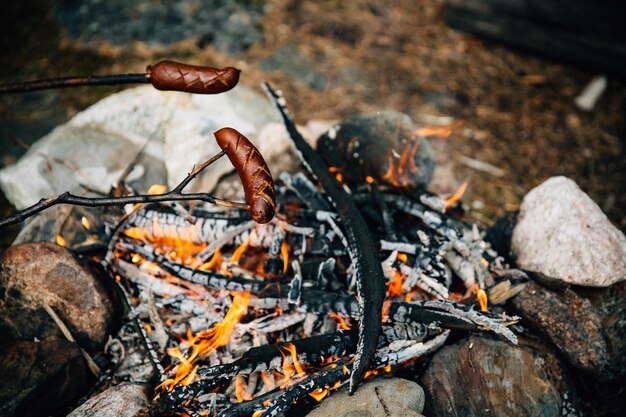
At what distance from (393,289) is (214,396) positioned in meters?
1.21

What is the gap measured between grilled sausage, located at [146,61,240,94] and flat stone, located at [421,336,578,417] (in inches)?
74.2

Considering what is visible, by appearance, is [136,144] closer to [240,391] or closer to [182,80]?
[182,80]

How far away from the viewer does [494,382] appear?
7.65 feet

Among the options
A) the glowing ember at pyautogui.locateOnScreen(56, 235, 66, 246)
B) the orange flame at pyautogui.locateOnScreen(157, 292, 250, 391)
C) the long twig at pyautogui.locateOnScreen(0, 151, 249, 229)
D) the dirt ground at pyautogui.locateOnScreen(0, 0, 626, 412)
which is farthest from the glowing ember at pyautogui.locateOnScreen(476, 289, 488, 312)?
the glowing ember at pyautogui.locateOnScreen(56, 235, 66, 246)

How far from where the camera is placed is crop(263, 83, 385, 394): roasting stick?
224 cm

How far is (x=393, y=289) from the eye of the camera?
2.64m

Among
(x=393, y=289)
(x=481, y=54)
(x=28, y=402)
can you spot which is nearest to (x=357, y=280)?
(x=393, y=289)

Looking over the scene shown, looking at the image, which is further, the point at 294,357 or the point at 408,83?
the point at 408,83

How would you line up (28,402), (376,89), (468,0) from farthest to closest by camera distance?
(468,0) < (376,89) < (28,402)

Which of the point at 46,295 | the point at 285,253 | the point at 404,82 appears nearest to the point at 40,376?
the point at 46,295

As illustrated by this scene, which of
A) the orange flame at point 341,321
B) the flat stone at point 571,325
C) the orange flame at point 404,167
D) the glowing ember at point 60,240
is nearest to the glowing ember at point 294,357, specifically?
the orange flame at point 341,321

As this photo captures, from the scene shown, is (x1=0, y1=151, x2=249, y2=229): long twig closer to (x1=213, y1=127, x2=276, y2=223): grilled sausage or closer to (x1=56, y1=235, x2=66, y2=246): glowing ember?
(x1=213, y1=127, x2=276, y2=223): grilled sausage

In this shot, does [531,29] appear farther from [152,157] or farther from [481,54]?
[152,157]

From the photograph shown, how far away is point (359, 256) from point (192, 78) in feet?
4.55
